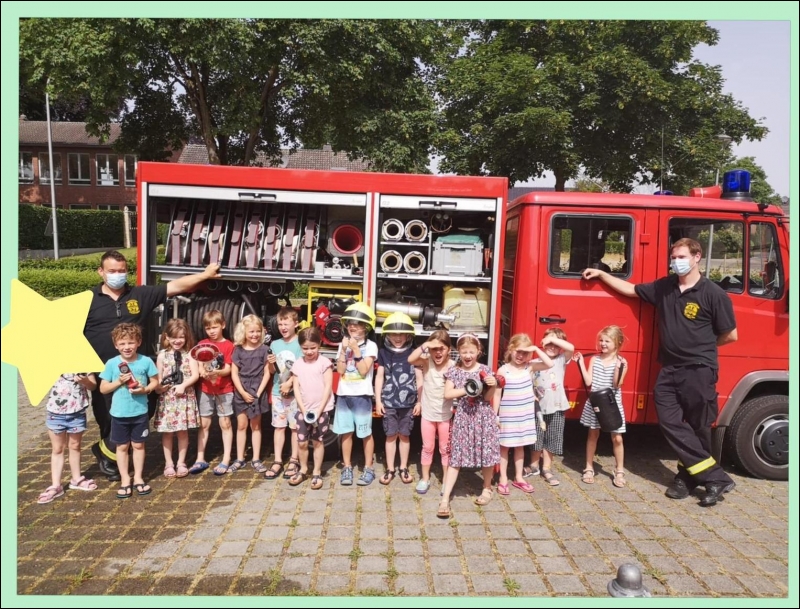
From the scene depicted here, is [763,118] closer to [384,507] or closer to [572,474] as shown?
[572,474]

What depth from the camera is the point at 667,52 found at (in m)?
15.2

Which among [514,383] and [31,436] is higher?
[514,383]

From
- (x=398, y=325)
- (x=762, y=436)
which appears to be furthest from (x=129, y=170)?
(x=762, y=436)

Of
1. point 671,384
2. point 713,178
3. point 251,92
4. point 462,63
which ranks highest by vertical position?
point 462,63

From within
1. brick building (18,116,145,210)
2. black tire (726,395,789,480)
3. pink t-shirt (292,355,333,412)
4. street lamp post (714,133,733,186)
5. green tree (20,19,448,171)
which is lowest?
black tire (726,395,789,480)

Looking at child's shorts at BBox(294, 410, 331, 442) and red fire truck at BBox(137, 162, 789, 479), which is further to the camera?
red fire truck at BBox(137, 162, 789, 479)

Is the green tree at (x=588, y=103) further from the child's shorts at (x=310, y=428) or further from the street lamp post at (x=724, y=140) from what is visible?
the child's shorts at (x=310, y=428)

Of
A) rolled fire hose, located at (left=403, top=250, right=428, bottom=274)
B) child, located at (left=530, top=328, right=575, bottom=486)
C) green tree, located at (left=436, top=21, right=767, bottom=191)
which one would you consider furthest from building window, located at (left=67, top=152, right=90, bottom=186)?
child, located at (left=530, top=328, right=575, bottom=486)

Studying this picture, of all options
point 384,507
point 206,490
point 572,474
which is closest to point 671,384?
point 572,474

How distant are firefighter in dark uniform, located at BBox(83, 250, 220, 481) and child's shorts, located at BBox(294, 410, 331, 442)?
1635 millimetres

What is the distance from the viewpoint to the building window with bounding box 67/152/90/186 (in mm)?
41344

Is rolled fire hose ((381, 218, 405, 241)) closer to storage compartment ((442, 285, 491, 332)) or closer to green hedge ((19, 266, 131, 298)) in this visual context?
storage compartment ((442, 285, 491, 332))

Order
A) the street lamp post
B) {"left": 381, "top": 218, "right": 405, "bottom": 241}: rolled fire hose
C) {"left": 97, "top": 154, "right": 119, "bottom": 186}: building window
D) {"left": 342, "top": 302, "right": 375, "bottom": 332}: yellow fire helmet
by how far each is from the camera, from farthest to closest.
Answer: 1. {"left": 97, "top": 154, "right": 119, "bottom": 186}: building window
2. the street lamp post
3. {"left": 381, "top": 218, "right": 405, "bottom": 241}: rolled fire hose
4. {"left": 342, "top": 302, "right": 375, "bottom": 332}: yellow fire helmet

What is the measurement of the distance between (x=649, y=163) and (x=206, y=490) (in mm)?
15257
